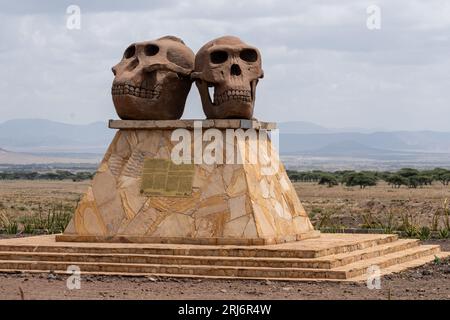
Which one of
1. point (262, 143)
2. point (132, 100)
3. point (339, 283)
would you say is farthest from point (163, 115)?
point (339, 283)

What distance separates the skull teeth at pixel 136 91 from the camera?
17.4 m

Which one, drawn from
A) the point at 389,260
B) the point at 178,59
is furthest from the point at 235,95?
the point at 389,260

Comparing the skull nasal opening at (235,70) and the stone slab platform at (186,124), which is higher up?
the skull nasal opening at (235,70)

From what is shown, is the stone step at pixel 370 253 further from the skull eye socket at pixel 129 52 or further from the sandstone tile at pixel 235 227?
the skull eye socket at pixel 129 52

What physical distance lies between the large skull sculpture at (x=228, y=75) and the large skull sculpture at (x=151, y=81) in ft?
1.21

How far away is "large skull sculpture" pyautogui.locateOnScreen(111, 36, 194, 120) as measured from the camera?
17.4m

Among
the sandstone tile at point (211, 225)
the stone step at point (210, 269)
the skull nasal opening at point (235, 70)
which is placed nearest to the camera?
the stone step at point (210, 269)

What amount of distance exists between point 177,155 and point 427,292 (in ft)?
16.2

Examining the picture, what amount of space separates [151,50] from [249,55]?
5.28ft

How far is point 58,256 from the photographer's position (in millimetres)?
15844

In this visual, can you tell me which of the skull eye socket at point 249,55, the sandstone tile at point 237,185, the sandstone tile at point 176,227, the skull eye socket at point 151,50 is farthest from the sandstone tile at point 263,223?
the skull eye socket at point 151,50

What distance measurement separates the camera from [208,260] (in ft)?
49.9

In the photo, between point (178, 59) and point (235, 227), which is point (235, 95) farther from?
point (235, 227)

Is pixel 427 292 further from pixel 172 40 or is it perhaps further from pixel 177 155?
pixel 172 40
